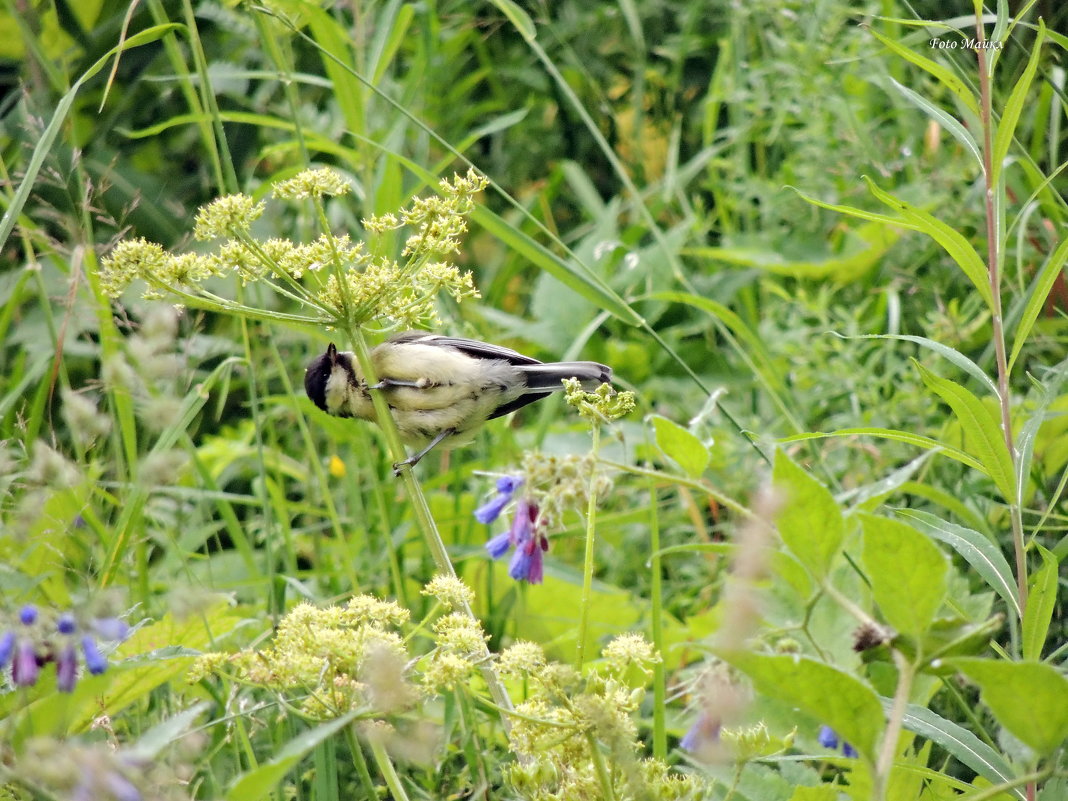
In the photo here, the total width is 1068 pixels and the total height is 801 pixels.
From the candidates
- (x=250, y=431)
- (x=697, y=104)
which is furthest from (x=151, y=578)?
(x=697, y=104)

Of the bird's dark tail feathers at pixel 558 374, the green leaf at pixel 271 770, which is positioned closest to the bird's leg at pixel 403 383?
the bird's dark tail feathers at pixel 558 374

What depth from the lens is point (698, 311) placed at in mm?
4406

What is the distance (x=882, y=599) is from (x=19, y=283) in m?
2.62

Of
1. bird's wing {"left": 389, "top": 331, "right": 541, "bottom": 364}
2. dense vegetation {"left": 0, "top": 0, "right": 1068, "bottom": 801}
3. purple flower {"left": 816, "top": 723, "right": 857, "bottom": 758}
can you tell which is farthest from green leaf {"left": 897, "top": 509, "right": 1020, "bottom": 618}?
bird's wing {"left": 389, "top": 331, "right": 541, "bottom": 364}

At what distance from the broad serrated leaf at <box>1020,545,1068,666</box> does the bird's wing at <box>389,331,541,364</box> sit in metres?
1.34

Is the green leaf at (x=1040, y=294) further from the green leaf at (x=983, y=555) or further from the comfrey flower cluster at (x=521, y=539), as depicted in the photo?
the comfrey flower cluster at (x=521, y=539)

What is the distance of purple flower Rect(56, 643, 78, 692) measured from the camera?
3.79ft

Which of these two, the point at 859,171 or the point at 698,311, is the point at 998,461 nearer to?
the point at 859,171

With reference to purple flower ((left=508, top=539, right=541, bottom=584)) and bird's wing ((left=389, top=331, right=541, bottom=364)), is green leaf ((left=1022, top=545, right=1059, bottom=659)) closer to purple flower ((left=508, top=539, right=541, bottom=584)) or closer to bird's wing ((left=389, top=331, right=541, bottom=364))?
purple flower ((left=508, top=539, right=541, bottom=584))

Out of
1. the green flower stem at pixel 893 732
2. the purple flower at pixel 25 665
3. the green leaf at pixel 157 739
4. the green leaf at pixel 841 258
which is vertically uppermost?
the purple flower at pixel 25 665

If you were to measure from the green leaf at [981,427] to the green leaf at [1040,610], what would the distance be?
5.1 inches

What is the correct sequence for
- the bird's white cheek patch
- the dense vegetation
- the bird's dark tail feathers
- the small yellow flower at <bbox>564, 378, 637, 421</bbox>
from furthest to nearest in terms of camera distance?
the bird's white cheek patch → the bird's dark tail feathers → the small yellow flower at <bbox>564, 378, 637, 421</bbox> → the dense vegetation

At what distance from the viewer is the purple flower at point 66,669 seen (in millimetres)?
1156

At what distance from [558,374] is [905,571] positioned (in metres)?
1.68
